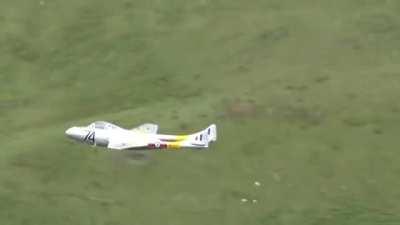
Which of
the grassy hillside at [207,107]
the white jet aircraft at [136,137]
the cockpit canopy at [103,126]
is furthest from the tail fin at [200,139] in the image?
the cockpit canopy at [103,126]

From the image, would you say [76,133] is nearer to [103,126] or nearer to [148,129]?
[103,126]

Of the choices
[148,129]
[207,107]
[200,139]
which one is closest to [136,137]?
[148,129]

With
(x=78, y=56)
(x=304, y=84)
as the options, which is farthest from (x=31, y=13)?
(x=304, y=84)

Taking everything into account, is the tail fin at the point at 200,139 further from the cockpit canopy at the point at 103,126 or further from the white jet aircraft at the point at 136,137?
the cockpit canopy at the point at 103,126

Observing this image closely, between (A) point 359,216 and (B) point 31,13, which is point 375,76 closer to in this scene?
(A) point 359,216

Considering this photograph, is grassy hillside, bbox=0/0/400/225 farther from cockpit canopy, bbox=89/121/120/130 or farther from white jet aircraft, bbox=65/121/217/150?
cockpit canopy, bbox=89/121/120/130

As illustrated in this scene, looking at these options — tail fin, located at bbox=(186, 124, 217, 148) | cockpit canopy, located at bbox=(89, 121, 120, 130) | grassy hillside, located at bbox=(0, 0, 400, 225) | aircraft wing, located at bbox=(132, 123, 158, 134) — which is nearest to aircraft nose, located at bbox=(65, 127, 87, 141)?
cockpit canopy, located at bbox=(89, 121, 120, 130)
